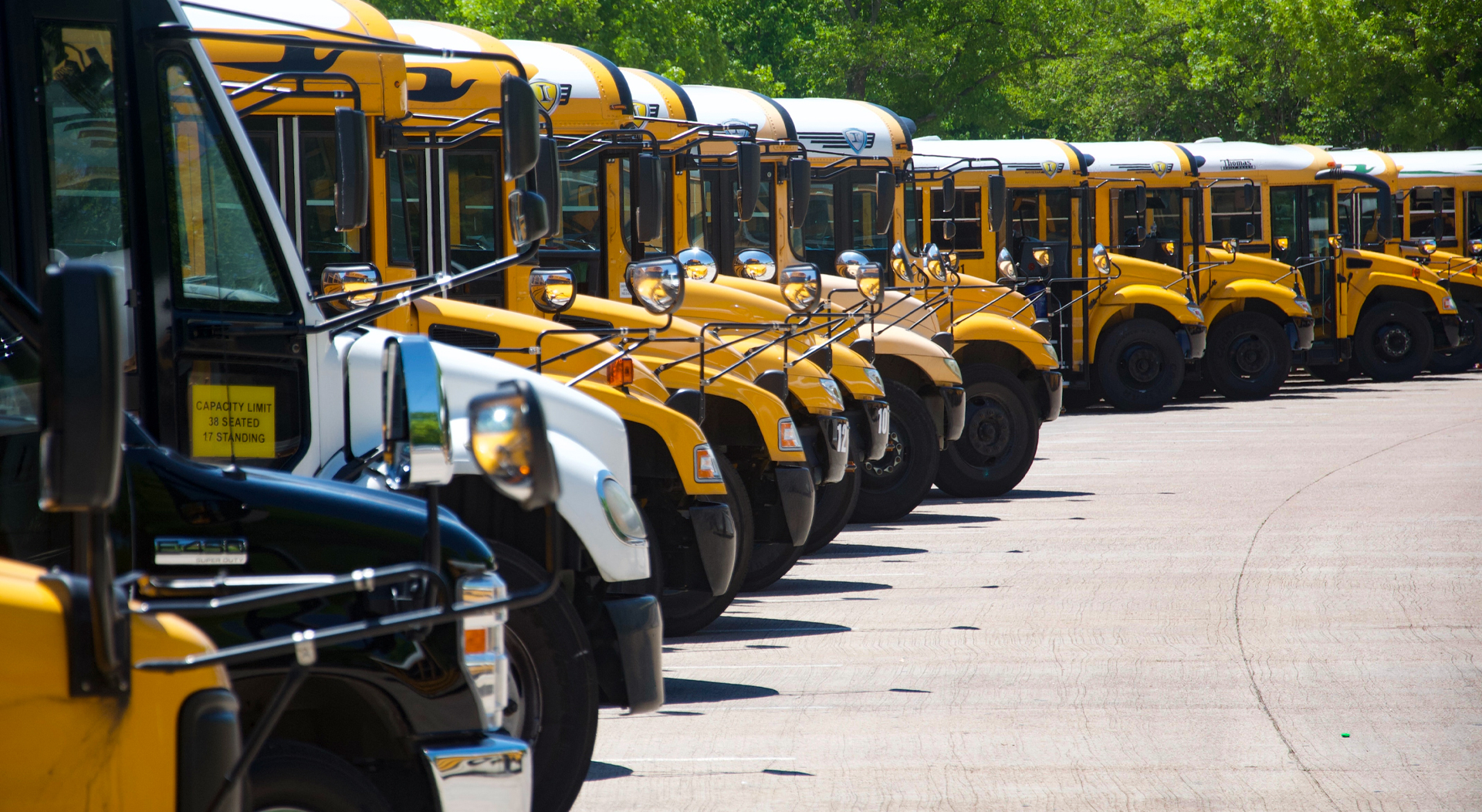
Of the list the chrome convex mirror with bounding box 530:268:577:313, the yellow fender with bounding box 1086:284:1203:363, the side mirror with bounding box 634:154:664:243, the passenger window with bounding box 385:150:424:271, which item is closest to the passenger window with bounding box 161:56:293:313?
→ the passenger window with bounding box 385:150:424:271

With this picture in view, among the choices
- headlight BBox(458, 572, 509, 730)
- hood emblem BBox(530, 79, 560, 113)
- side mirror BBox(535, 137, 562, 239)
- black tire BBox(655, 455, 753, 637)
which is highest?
hood emblem BBox(530, 79, 560, 113)

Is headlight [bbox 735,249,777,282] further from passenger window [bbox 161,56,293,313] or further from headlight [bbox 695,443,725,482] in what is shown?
passenger window [bbox 161,56,293,313]

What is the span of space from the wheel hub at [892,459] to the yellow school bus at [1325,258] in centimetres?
1139

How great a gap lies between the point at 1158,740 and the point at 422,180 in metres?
4.18

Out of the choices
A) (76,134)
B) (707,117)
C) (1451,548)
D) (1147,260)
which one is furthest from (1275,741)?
(1147,260)

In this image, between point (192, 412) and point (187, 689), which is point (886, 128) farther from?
point (187, 689)

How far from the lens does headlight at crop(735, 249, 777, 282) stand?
11977 millimetres

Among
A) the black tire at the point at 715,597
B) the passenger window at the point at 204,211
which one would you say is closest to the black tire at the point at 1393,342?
the black tire at the point at 715,597


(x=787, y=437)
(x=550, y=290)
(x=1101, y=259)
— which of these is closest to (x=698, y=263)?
(x=787, y=437)

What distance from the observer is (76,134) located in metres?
4.53

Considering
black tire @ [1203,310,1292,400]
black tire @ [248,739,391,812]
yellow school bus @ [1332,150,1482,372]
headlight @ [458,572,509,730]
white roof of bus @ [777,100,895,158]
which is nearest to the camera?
black tire @ [248,739,391,812]

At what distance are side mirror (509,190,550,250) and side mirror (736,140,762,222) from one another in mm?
5800

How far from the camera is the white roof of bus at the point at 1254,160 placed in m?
23.8

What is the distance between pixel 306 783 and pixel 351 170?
8.64 feet
